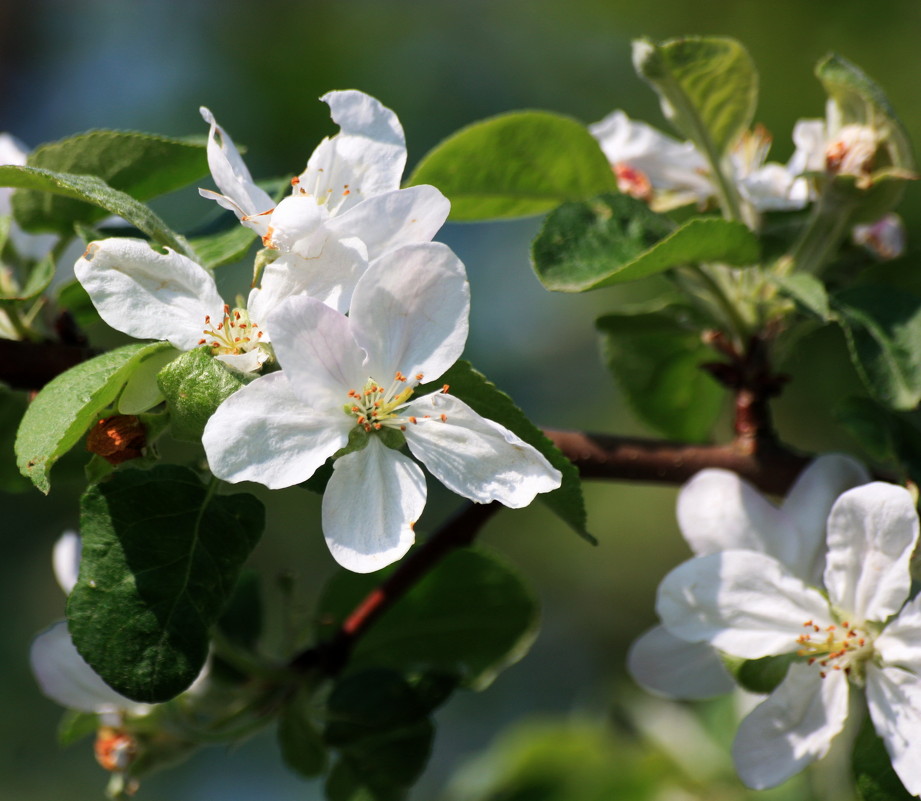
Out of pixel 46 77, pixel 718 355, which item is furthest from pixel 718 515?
pixel 46 77

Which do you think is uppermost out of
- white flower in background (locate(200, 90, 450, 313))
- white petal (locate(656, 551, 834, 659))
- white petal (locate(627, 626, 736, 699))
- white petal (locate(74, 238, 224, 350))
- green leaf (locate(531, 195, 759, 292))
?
white flower in background (locate(200, 90, 450, 313))

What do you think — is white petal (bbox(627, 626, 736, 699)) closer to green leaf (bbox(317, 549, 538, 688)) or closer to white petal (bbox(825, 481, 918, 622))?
white petal (bbox(825, 481, 918, 622))

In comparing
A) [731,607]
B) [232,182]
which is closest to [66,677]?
[232,182]

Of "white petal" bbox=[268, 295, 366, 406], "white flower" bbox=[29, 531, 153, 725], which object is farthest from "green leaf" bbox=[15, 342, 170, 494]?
"white flower" bbox=[29, 531, 153, 725]

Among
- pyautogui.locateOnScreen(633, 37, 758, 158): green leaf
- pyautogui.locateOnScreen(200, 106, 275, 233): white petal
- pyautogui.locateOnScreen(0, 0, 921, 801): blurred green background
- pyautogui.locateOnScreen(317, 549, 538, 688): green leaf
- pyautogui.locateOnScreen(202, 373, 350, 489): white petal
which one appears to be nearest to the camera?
pyautogui.locateOnScreen(202, 373, 350, 489): white petal

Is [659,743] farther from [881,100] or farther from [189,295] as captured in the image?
[189,295]

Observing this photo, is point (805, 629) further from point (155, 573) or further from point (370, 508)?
point (155, 573)

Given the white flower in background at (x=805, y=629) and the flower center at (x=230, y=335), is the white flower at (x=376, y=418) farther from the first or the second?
the white flower in background at (x=805, y=629)
